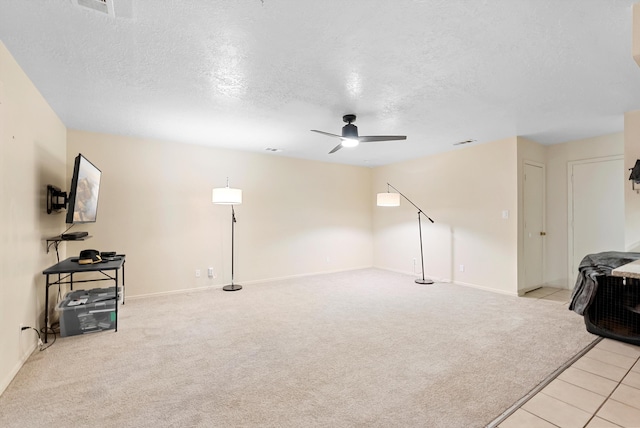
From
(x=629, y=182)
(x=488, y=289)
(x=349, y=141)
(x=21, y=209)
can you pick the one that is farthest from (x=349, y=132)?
(x=488, y=289)

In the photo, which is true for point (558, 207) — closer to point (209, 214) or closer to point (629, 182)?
point (629, 182)

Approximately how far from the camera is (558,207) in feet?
16.4

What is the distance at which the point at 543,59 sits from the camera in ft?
7.64

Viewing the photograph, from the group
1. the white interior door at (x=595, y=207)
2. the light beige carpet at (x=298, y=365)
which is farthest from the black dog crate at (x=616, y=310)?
the white interior door at (x=595, y=207)

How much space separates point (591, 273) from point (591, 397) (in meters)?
1.45

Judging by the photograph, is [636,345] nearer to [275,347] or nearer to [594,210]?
[594,210]

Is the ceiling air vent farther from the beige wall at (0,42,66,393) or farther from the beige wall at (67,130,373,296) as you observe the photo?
the beige wall at (67,130,373,296)

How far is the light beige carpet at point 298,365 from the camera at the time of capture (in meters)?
1.86

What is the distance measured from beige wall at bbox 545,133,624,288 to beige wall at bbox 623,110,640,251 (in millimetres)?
1235

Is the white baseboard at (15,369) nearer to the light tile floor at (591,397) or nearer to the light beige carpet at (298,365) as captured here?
the light beige carpet at (298,365)

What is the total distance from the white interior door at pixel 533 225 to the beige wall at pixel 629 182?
1.24m

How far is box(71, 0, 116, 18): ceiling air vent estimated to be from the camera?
1.67m

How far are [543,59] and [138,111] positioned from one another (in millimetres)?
3879

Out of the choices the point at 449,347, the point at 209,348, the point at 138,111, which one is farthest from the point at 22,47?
the point at 449,347
